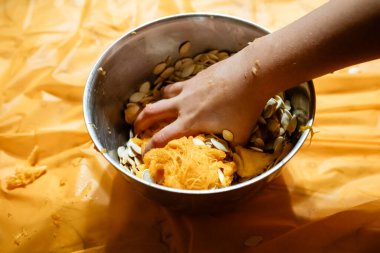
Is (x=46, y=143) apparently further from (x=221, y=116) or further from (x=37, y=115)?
(x=221, y=116)

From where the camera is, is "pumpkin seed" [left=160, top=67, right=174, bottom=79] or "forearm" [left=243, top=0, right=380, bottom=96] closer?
"forearm" [left=243, top=0, right=380, bottom=96]

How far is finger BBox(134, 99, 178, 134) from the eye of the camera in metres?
0.67

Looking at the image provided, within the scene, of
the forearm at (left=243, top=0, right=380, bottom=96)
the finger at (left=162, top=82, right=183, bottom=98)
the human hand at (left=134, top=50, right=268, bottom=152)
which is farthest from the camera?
the finger at (left=162, top=82, right=183, bottom=98)

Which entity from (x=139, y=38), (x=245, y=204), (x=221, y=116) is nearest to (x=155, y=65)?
(x=139, y=38)

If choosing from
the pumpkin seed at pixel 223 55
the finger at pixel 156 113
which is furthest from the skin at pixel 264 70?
the pumpkin seed at pixel 223 55

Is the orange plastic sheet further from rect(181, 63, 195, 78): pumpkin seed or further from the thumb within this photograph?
rect(181, 63, 195, 78): pumpkin seed

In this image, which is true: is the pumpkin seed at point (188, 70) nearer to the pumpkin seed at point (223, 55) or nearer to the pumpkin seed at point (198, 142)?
the pumpkin seed at point (223, 55)

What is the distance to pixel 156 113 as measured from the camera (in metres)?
0.68

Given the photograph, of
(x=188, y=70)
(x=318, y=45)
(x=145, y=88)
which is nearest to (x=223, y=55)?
(x=188, y=70)

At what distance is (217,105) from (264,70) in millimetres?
103

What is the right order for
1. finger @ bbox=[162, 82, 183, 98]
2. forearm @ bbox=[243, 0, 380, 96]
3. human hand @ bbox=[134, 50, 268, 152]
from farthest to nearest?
finger @ bbox=[162, 82, 183, 98]
human hand @ bbox=[134, 50, 268, 152]
forearm @ bbox=[243, 0, 380, 96]

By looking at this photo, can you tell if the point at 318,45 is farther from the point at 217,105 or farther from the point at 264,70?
the point at 217,105

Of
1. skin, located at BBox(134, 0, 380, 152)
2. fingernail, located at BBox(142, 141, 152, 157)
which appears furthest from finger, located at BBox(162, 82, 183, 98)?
fingernail, located at BBox(142, 141, 152, 157)

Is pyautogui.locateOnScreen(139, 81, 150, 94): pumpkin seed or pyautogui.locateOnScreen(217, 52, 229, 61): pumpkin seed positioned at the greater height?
pyautogui.locateOnScreen(217, 52, 229, 61): pumpkin seed
